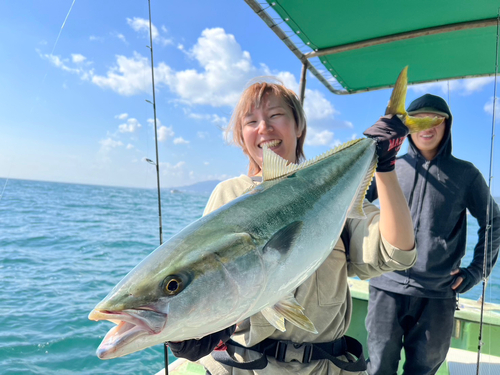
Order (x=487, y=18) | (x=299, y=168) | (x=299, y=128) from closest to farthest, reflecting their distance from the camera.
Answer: (x=299, y=168), (x=299, y=128), (x=487, y=18)

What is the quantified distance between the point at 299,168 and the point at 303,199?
189mm

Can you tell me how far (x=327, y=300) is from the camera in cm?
164

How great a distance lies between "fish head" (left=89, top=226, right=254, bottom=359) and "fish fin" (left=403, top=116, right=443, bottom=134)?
130cm

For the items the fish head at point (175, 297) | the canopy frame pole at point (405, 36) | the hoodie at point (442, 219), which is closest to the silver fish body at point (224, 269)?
the fish head at point (175, 297)

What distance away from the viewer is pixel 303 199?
1156 millimetres

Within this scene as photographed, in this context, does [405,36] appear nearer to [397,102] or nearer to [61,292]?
[397,102]

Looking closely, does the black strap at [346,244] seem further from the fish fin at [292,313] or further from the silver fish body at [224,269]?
the fish fin at [292,313]

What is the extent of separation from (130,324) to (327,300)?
1.12 metres

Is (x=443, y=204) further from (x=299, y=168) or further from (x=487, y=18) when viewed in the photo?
(x=299, y=168)

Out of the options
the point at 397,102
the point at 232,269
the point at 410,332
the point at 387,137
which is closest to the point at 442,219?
the point at 410,332

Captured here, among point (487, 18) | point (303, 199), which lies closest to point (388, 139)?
point (303, 199)

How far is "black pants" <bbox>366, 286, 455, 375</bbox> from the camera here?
2.97m

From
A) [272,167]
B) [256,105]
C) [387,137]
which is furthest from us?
[256,105]

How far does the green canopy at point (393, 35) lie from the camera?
115 inches
